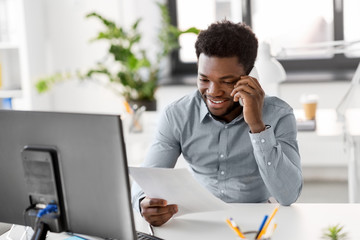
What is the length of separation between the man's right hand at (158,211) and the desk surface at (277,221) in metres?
0.02

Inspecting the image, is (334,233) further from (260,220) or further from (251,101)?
(251,101)

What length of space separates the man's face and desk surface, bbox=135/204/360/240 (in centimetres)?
33

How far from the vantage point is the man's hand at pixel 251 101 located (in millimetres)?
1673

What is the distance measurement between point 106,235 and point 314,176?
10.5 feet

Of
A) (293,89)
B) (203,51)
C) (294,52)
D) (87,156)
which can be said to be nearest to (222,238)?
(87,156)

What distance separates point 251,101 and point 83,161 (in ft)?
2.21

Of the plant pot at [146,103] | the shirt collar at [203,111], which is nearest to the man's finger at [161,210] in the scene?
the shirt collar at [203,111]

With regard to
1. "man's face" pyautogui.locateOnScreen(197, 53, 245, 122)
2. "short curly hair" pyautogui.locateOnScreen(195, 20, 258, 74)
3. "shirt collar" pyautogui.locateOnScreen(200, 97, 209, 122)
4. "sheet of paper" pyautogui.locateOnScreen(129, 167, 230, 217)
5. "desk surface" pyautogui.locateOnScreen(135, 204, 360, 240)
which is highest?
"short curly hair" pyautogui.locateOnScreen(195, 20, 258, 74)

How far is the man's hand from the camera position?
5.49 ft

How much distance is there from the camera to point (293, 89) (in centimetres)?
405

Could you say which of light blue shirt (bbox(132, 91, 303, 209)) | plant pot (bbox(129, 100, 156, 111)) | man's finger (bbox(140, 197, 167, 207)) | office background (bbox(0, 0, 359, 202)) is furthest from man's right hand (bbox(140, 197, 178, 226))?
office background (bbox(0, 0, 359, 202))

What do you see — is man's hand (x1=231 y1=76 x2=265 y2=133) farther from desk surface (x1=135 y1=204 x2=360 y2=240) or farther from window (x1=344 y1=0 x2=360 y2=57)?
window (x1=344 y1=0 x2=360 y2=57)

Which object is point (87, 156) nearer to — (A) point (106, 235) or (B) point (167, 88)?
(A) point (106, 235)

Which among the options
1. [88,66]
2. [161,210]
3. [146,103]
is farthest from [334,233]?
[88,66]
